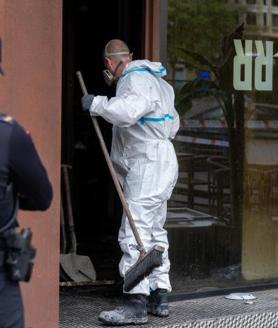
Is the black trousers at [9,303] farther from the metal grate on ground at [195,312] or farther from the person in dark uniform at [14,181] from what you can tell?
the metal grate on ground at [195,312]

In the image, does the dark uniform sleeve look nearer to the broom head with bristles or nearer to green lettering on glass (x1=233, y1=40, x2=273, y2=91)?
the broom head with bristles

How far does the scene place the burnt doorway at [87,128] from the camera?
7973 mm

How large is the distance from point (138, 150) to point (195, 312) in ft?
4.05

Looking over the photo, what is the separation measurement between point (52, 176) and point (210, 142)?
1764mm

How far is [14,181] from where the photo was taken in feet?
10.5

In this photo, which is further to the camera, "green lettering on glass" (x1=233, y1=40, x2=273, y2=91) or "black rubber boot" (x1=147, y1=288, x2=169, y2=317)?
"green lettering on glass" (x1=233, y1=40, x2=273, y2=91)

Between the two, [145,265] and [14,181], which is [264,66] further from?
[14,181]

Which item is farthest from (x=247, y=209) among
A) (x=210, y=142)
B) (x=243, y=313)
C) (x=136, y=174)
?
(x=136, y=174)

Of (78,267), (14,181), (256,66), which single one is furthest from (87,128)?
(14,181)

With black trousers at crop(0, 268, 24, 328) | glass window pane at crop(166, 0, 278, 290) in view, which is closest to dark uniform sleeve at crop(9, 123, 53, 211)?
black trousers at crop(0, 268, 24, 328)

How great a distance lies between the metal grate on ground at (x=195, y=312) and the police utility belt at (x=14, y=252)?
7.19 feet

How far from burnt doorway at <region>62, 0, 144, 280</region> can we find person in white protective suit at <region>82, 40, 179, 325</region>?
2229 millimetres

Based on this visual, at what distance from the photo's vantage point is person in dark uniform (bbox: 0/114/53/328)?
10.2ft

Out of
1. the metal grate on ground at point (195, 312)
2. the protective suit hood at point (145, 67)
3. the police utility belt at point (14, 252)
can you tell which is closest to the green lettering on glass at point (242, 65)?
the protective suit hood at point (145, 67)
